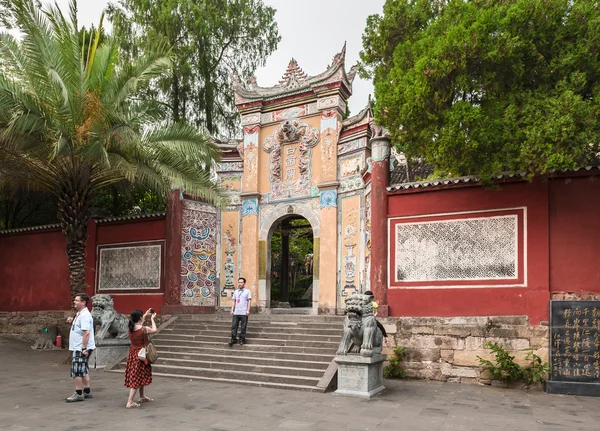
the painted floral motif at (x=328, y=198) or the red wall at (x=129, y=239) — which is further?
the red wall at (x=129, y=239)

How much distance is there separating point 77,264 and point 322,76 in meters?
7.10

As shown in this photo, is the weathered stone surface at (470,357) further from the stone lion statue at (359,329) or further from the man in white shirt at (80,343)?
the man in white shirt at (80,343)

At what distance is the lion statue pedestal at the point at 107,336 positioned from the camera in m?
10.2

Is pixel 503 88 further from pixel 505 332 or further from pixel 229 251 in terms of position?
pixel 229 251

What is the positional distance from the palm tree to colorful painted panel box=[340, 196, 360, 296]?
316cm

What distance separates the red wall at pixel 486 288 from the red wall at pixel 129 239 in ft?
19.9

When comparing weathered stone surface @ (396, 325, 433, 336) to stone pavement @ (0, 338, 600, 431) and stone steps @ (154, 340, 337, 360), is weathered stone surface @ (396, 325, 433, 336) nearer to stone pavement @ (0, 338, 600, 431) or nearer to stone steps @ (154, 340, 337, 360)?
stone pavement @ (0, 338, 600, 431)

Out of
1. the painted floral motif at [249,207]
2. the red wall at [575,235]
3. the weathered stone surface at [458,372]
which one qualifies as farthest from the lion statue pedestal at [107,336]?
the red wall at [575,235]

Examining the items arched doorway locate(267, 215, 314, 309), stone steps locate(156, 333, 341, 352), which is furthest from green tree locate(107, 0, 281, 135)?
stone steps locate(156, 333, 341, 352)

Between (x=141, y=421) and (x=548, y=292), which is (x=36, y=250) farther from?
(x=548, y=292)

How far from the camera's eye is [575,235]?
8.39 meters

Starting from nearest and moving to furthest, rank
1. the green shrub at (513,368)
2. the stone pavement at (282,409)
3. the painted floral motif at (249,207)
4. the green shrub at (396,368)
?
the stone pavement at (282,409)
the green shrub at (513,368)
the green shrub at (396,368)
the painted floral motif at (249,207)

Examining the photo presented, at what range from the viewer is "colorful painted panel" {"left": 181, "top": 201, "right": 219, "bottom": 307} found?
13.0m

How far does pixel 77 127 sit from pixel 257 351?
207 inches
